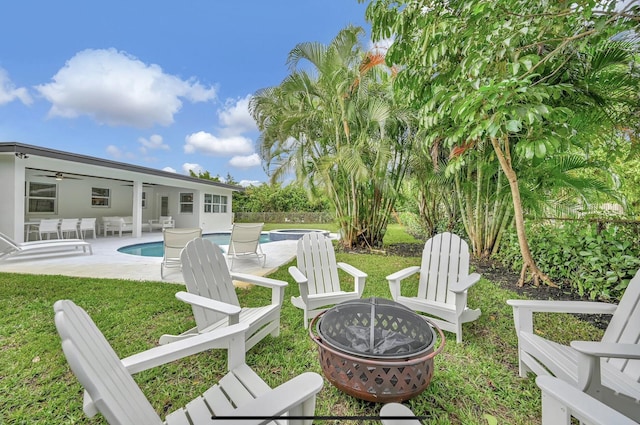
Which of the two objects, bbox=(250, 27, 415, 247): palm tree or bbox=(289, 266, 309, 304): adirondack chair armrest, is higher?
bbox=(250, 27, 415, 247): palm tree

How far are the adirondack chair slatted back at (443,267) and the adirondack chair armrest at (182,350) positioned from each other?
2.33 meters

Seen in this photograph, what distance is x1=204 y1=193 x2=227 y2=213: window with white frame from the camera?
596 inches

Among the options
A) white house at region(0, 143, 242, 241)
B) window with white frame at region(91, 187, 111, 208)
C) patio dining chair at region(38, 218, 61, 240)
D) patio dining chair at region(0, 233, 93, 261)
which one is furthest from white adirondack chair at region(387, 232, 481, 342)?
window with white frame at region(91, 187, 111, 208)

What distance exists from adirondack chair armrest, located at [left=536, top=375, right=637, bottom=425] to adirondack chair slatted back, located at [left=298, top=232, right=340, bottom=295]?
2.41 m

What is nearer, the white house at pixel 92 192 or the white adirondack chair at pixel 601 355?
the white adirondack chair at pixel 601 355

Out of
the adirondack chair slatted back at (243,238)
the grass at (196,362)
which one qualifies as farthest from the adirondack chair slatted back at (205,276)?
the adirondack chair slatted back at (243,238)

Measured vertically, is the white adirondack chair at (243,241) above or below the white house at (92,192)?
below

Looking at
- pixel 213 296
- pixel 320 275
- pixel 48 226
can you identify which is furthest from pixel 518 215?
pixel 48 226

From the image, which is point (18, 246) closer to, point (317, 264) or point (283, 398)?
point (317, 264)

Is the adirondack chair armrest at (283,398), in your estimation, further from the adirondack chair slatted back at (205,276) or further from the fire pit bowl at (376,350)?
the adirondack chair slatted back at (205,276)

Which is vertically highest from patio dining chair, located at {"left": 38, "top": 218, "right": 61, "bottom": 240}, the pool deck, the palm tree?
the palm tree

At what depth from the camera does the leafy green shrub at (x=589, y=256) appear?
311 centimetres

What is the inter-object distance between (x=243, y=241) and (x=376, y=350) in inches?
192

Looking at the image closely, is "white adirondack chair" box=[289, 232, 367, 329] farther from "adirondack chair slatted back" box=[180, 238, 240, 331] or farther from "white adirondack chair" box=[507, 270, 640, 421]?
"white adirondack chair" box=[507, 270, 640, 421]
